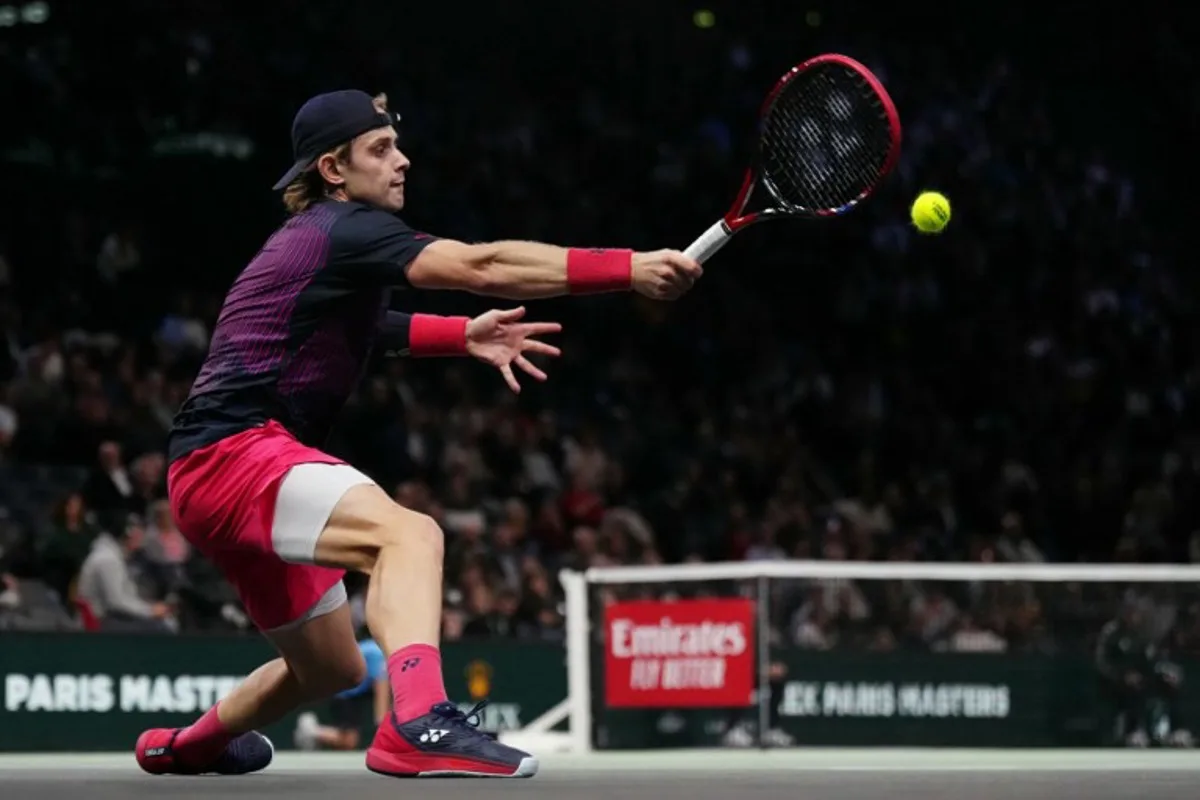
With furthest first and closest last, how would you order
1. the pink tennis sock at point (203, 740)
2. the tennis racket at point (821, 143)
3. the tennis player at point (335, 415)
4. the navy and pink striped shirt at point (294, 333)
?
the pink tennis sock at point (203, 740) → the tennis racket at point (821, 143) → the navy and pink striped shirt at point (294, 333) → the tennis player at point (335, 415)

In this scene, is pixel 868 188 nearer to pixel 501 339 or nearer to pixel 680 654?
pixel 501 339

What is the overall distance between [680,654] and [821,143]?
250 inches

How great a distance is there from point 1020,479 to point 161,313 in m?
7.14

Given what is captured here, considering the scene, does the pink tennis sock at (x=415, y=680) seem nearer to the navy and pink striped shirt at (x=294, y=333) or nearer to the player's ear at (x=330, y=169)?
the navy and pink striped shirt at (x=294, y=333)

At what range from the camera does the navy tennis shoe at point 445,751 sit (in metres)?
5.05

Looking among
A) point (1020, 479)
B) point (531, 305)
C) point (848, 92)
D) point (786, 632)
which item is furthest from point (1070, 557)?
point (848, 92)

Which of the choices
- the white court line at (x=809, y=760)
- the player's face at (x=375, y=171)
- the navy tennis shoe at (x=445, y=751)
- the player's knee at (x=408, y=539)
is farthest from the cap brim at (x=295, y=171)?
the white court line at (x=809, y=760)

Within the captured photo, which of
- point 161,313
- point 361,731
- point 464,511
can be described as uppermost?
point 161,313

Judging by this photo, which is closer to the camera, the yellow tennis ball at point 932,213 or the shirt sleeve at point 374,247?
the shirt sleeve at point 374,247

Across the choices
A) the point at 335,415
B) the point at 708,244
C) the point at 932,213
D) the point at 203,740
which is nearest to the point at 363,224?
the point at 335,415

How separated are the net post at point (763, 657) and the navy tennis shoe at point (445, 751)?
699 centimetres

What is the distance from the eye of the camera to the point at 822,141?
249 inches

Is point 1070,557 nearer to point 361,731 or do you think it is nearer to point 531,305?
point 531,305

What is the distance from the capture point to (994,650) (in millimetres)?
12883
